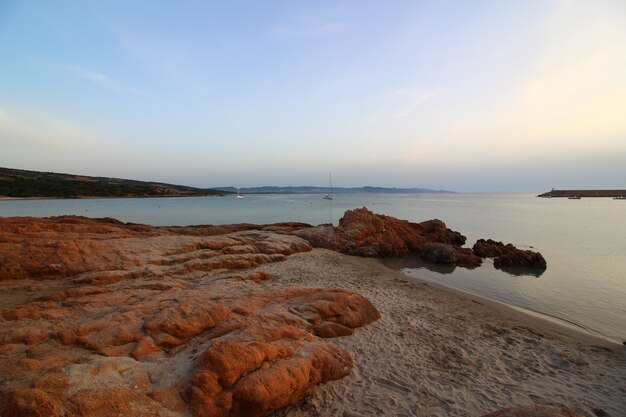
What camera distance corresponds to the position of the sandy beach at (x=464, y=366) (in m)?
5.93

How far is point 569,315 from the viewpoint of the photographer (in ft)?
40.4

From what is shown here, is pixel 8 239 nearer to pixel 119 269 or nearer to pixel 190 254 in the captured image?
pixel 119 269

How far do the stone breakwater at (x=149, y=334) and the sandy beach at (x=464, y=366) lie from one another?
0.67 metres

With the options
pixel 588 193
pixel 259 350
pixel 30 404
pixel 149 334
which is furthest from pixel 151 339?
pixel 588 193

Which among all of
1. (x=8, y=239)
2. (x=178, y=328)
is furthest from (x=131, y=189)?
(x=178, y=328)

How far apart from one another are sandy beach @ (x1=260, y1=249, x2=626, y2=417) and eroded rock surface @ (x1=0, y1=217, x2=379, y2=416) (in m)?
0.68

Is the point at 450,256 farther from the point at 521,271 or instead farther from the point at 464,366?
the point at 464,366

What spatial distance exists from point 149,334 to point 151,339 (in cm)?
20

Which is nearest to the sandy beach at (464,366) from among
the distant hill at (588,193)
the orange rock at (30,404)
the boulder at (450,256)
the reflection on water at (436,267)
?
the orange rock at (30,404)

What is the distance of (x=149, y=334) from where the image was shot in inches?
266

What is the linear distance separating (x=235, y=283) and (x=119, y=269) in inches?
208

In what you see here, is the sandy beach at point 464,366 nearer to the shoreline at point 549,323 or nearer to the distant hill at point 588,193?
the shoreline at point 549,323

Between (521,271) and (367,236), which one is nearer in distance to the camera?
(521,271)

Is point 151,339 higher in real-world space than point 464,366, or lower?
higher
